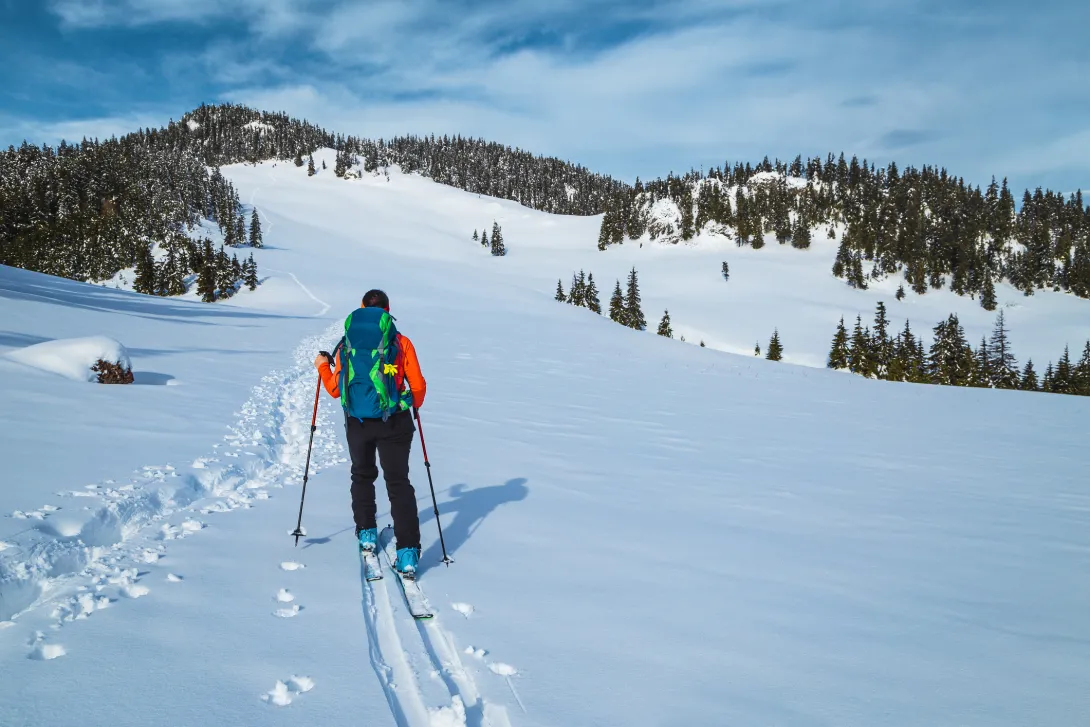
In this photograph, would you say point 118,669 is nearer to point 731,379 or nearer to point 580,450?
point 580,450

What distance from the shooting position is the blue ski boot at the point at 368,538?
4859 mm

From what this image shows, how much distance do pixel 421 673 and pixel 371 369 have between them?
2.52 metres

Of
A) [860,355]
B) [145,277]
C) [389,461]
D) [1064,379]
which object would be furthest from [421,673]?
[1064,379]

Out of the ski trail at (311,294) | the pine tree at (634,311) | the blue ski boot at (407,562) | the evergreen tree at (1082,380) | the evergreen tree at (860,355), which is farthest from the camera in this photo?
the pine tree at (634,311)

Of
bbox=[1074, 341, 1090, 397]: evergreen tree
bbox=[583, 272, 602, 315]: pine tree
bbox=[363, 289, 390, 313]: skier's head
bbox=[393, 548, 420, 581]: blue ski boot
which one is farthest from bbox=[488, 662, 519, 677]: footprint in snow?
bbox=[583, 272, 602, 315]: pine tree

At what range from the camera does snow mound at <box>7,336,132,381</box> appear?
9828 millimetres

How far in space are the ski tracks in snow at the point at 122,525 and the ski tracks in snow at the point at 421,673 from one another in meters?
0.80

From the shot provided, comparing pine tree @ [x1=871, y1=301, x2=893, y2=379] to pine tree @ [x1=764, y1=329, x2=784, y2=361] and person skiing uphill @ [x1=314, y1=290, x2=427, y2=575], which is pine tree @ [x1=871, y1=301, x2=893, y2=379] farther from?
person skiing uphill @ [x1=314, y1=290, x2=427, y2=575]

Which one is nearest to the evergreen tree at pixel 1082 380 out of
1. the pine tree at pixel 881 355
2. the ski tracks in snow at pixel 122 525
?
the pine tree at pixel 881 355

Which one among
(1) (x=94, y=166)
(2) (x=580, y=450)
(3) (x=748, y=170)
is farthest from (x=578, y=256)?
(2) (x=580, y=450)

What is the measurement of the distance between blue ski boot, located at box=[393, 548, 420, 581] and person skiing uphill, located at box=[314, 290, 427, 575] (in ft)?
0.09

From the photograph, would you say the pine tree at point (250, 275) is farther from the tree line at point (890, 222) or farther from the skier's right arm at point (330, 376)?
the tree line at point (890, 222)

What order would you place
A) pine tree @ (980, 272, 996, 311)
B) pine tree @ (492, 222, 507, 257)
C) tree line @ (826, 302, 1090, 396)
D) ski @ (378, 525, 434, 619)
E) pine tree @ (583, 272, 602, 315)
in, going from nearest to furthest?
ski @ (378, 525, 434, 619), tree line @ (826, 302, 1090, 396), pine tree @ (583, 272, 602, 315), pine tree @ (980, 272, 996, 311), pine tree @ (492, 222, 507, 257)

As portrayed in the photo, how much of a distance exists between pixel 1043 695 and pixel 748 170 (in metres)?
187
